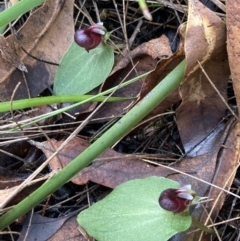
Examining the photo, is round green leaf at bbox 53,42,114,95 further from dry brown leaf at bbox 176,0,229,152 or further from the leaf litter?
dry brown leaf at bbox 176,0,229,152

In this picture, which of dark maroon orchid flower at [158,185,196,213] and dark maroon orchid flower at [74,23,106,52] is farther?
dark maroon orchid flower at [74,23,106,52]

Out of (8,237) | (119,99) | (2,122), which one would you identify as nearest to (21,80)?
(2,122)

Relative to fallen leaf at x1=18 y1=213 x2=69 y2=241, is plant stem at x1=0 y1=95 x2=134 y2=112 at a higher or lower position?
higher

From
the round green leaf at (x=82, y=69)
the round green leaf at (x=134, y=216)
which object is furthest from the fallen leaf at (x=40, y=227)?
the round green leaf at (x=82, y=69)

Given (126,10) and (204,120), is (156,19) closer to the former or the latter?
(126,10)

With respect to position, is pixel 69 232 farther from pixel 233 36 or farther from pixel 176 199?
pixel 233 36

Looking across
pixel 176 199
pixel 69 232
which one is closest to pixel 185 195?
pixel 176 199

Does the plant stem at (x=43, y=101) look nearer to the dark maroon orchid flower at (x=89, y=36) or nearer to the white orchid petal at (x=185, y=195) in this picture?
the dark maroon orchid flower at (x=89, y=36)

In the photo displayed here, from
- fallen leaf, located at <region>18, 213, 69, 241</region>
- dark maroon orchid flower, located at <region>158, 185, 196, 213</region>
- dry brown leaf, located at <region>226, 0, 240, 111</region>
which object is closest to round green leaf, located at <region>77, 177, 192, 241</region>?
dark maroon orchid flower, located at <region>158, 185, 196, 213</region>
